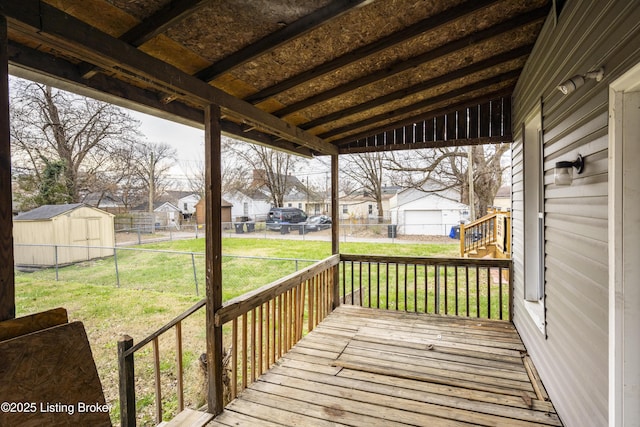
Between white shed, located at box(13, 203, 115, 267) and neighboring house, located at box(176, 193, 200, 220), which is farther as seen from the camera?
neighboring house, located at box(176, 193, 200, 220)

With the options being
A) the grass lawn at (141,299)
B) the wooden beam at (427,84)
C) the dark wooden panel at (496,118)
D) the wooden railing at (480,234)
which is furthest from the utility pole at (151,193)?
the wooden railing at (480,234)

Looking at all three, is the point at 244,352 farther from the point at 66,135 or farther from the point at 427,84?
the point at 427,84

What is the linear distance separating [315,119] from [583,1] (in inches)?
93.5

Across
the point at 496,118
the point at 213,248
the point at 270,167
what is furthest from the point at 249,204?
the point at 213,248

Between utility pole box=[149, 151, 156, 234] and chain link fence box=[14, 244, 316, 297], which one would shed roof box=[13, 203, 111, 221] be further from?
utility pole box=[149, 151, 156, 234]

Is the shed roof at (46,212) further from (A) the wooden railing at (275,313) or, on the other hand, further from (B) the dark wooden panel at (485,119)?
(B) the dark wooden panel at (485,119)

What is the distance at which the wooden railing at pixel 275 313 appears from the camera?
256 cm

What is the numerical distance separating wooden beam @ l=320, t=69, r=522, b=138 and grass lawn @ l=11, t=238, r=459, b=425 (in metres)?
3.31

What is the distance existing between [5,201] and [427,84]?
125 inches

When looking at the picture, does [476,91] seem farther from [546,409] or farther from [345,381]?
[345,381]

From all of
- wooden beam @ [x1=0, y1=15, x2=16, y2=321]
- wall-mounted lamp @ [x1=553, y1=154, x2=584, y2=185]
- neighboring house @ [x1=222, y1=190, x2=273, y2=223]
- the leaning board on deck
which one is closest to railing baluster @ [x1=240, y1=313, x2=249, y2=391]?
the leaning board on deck

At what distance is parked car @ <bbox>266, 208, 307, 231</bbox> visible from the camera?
11398 millimetres

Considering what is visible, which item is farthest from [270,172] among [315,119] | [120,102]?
[120,102]

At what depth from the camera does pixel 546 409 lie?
222cm
